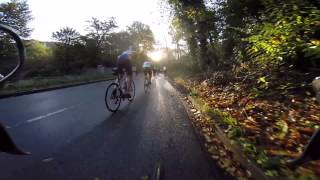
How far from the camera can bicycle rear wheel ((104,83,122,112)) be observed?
10041 mm

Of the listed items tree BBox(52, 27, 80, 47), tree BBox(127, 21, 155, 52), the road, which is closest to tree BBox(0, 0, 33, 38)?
tree BBox(52, 27, 80, 47)

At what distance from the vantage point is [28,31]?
61.1 meters

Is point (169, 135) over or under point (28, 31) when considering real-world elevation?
under

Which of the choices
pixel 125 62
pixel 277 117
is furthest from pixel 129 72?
pixel 277 117

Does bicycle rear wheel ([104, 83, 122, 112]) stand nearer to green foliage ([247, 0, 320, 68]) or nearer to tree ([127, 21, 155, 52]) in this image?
green foliage ([247, 0, 320, 68])

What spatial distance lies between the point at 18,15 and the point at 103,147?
2340 inches

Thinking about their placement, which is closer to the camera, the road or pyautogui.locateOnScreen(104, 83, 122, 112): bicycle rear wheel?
the road

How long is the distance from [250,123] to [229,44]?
1821 centimetres

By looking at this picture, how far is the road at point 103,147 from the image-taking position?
14.6 feet

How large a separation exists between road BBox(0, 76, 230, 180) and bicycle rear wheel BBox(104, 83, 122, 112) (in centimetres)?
45

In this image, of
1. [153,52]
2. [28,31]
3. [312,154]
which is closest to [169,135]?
[312,154]

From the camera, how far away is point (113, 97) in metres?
10.3

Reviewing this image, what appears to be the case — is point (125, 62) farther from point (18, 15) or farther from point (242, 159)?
point (18, 15)

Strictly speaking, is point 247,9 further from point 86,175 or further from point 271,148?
point 86,175
